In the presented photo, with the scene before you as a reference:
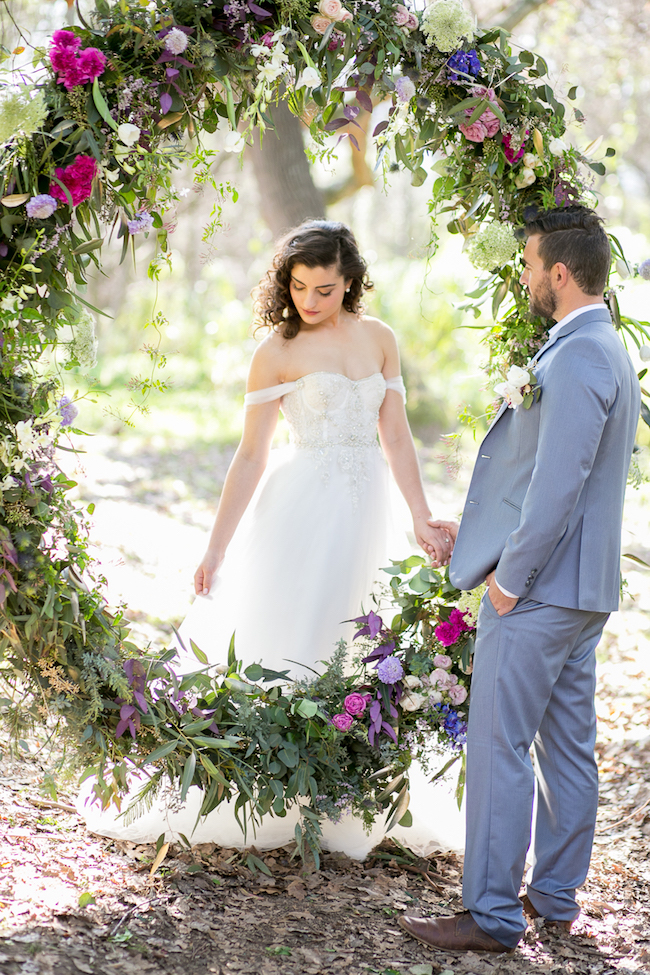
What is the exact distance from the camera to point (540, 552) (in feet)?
8.17

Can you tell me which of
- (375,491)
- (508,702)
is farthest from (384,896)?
(375,491)

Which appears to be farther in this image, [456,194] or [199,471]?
[199,471]

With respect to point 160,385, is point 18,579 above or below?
below

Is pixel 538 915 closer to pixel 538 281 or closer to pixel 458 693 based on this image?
pixel 458 693

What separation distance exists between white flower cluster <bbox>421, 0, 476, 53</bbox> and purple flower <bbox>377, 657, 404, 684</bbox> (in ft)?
7.08

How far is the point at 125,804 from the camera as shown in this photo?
3.23 metres

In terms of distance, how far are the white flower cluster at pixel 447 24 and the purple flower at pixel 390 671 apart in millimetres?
2157

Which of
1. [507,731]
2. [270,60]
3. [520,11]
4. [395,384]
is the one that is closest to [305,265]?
[395,384]

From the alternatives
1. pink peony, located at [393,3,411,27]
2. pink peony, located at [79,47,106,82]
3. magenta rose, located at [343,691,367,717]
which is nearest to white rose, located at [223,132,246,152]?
pink peony, located at [79,47,106,82]

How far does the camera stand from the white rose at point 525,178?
3.04 m

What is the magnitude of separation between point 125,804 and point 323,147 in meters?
2.58

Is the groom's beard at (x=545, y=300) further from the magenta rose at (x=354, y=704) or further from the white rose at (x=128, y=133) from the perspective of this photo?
the magenta rose at (x=354, y=704)

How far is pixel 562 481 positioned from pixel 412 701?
1092 millimetres

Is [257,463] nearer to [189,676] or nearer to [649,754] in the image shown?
[189,676]
